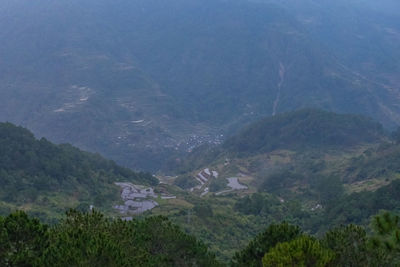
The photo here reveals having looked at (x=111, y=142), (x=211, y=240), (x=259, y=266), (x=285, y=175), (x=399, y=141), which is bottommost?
(x=111, y=142)

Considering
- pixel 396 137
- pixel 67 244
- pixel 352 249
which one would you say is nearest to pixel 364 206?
pixel 352 249

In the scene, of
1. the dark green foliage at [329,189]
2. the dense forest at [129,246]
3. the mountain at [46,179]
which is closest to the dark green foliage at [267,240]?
the dense forest at [129,246]

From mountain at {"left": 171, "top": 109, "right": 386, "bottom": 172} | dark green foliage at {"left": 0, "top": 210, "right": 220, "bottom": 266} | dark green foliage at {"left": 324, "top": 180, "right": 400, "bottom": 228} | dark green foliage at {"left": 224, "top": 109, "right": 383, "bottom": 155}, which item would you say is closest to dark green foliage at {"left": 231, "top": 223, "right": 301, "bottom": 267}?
dark green foliage at {"left": 0, "top": 210, "right": 220, "bottom": 266}

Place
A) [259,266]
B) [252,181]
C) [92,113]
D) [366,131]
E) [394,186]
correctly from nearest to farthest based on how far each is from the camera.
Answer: [259,266]
[394,186]
[252,181]
[366,131]
[92,113]

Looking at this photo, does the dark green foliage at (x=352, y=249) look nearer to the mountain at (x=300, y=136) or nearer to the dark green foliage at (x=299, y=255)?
the dark green foliage at (x=299, y=255)

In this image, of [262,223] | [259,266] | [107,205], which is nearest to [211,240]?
[262,223]

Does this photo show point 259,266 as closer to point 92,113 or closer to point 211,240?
point 211,240
